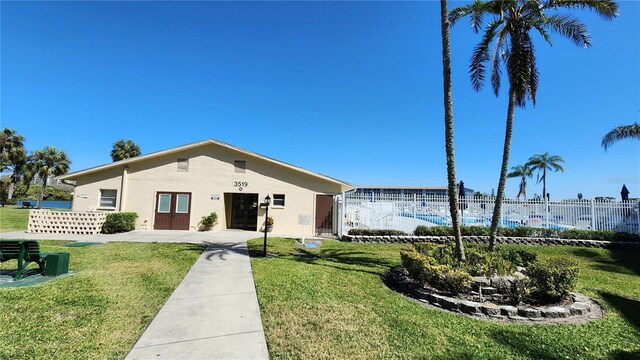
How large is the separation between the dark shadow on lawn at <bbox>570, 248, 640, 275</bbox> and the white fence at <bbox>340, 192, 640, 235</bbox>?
2.01 metres

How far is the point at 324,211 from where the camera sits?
701 inches

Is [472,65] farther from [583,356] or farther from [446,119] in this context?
[583,356]

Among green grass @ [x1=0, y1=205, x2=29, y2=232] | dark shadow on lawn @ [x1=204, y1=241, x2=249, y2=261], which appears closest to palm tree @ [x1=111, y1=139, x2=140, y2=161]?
green grass @ [x1=0, y1=205, x2=29, y2=232]

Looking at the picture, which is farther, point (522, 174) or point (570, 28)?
point (522, 174)

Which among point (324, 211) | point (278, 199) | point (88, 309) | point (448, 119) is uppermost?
point (448, 119)

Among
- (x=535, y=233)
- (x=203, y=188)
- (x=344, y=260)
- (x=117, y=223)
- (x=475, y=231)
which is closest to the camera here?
(x=344, y=260)

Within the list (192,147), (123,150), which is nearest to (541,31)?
(192,147)

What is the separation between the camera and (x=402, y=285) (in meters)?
7.16

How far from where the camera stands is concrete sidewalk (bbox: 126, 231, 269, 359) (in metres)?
3.71

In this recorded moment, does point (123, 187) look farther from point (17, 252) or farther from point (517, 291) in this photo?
point (517, 291)

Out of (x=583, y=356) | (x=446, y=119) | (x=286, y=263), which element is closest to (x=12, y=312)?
(x=286, y=263)

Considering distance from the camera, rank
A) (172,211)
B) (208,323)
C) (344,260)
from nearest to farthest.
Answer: (208,323)
(344,260)
(172,211)

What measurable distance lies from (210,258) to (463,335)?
768cm

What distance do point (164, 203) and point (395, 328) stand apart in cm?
1692
